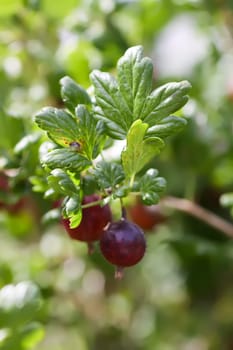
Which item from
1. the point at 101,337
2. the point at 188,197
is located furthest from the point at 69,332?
the point at 188,197

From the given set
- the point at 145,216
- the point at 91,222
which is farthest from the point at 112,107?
the point at 145,216

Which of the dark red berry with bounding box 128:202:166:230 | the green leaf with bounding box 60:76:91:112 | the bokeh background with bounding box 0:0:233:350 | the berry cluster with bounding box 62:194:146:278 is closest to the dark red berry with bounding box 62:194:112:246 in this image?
the berry cluster with bounding box 62:194:146:278

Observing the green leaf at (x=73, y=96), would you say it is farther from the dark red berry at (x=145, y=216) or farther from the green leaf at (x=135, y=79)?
the dark red berry at (x=145, y=216)

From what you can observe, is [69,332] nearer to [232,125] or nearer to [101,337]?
[101,337]

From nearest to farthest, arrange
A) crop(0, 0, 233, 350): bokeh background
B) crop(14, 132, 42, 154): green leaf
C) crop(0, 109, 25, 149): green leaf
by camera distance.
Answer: crop(14, 132, 42, 154): green leaf → crop(0, 109, 25, 149): green leaf → crop(0, 0, 233, 350): bokeh background

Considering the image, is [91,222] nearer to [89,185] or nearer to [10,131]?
[89,185]

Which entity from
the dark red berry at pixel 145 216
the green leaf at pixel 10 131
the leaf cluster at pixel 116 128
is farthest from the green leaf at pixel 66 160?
the dark red berry at pixel 145 216

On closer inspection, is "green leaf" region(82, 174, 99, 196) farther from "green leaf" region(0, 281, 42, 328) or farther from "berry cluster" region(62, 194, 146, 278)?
"green leaf" region(0, 281, 42, 328)

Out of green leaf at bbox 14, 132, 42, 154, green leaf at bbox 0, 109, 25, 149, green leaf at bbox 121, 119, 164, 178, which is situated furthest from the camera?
green leaf at bbox 0, 109, 25, 149
